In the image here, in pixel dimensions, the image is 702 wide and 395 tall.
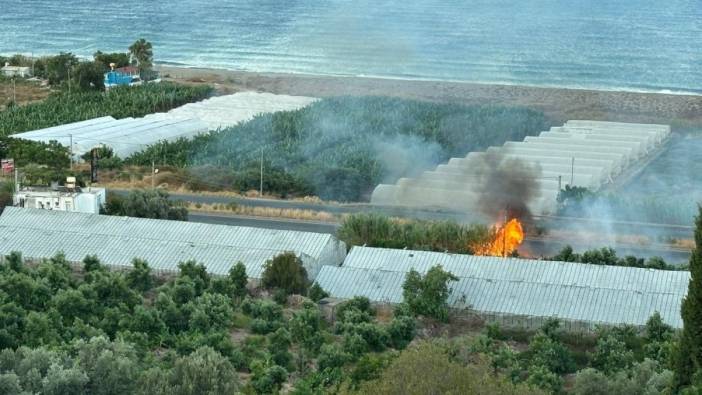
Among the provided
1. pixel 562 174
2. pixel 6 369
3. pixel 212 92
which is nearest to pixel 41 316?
pixel 6 369

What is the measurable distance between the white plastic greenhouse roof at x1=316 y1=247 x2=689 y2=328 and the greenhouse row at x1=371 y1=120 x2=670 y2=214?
26.3 feet

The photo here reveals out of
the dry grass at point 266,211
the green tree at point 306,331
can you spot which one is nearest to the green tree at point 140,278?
the green tree at point 306,331

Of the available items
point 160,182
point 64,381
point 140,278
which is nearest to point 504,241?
point 140,278

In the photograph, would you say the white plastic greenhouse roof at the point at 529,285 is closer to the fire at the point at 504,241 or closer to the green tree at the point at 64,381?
the fire at the point at 504,241

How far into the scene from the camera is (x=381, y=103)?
60125mm

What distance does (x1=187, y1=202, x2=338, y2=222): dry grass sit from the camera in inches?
1581

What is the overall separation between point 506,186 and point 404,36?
190 feet

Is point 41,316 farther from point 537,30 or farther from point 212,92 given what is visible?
point 537,30

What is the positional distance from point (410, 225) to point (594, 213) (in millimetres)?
6118

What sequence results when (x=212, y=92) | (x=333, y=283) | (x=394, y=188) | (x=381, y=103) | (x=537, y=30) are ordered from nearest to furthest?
(x=333, y=283) < (x=394, y=188) < (x=381, y=103) < (x=212, y=92) < (x=537, y=30)

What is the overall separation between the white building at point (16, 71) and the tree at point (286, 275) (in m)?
42.9

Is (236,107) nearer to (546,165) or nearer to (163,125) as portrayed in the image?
(163,125)

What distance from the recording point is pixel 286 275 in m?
31.6

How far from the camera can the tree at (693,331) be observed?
2255cm
